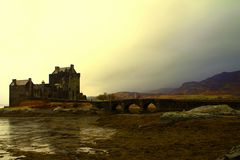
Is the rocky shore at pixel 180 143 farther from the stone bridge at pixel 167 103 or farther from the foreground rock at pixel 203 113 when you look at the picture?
the stone bridge at pixel 167 103

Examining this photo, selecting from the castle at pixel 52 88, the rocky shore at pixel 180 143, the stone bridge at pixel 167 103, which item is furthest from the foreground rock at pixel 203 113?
the castle at pixel 52 88

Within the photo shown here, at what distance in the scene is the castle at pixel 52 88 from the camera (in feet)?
387

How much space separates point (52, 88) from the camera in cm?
12169

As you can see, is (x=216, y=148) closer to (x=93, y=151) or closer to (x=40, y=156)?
(x=93, y=151)

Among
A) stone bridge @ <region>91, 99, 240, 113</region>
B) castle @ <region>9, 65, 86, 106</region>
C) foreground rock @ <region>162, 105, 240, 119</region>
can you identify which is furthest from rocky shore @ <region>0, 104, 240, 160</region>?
castle @ <region>9, 65, 86, 106</region>

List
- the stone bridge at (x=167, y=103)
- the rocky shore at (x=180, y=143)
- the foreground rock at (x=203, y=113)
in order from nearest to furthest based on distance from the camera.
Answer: the rocky shore at (x=180, y=143), the foreground rock at (x=203, y=113), the stone bridge at (x=167, y=103)

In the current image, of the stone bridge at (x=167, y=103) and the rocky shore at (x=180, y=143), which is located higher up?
the stone bridge at (x=167, y=103)

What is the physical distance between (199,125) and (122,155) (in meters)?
17.2

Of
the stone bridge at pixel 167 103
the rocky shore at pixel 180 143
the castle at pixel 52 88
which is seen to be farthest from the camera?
the castle at pixel 52 88

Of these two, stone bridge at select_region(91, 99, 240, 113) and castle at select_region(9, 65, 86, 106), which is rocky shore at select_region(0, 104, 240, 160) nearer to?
stone bridge at select_region(91, 99, 240, 113)

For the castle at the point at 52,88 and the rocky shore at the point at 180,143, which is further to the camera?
the castle at the point at 52,88

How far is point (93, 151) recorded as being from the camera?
892 inches

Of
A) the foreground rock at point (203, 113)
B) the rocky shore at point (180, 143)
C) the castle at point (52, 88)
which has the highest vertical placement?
the castle at point (52, 88)

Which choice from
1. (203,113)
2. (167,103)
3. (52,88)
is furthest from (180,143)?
(52,88)
